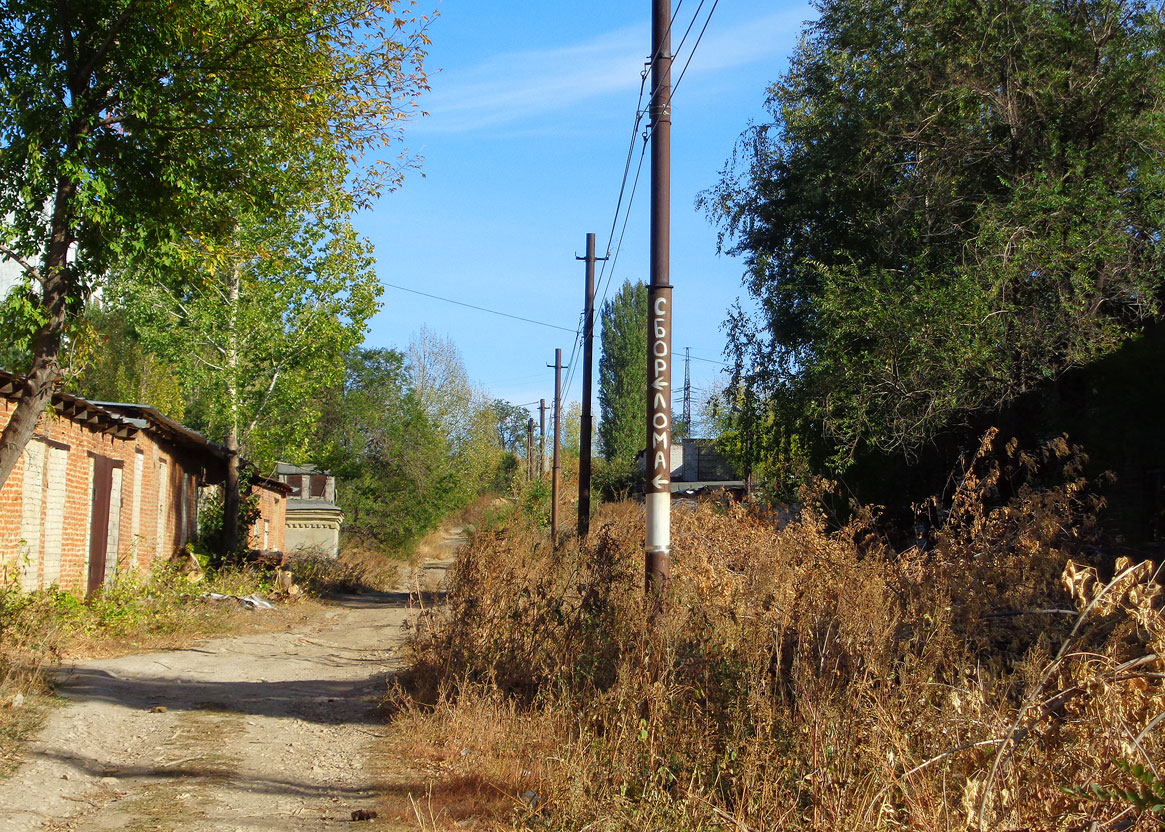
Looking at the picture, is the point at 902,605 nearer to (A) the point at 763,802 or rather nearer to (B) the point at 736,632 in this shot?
(B) the point at 736,632

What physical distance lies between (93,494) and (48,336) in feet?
24.5

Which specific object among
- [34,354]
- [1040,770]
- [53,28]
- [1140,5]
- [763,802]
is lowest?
[763,802]

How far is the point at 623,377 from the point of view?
64.6 meters

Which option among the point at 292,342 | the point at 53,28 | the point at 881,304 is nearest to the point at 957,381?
the point at 881,304

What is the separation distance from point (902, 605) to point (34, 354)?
7600 mm

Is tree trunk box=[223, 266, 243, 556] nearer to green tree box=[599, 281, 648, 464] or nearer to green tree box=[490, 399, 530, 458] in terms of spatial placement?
green tree box=[599, 281, 648, 464]

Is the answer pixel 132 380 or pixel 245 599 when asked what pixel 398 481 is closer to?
pixel 132 380

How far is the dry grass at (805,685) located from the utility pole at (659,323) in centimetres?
39

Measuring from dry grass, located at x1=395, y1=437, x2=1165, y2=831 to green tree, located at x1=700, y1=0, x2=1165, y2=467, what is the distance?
4749mm

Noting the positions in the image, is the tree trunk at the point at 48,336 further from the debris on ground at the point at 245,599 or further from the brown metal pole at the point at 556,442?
the brown metal pole at the point at 556,442

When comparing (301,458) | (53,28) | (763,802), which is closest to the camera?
(763,802)

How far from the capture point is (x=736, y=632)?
6551mm

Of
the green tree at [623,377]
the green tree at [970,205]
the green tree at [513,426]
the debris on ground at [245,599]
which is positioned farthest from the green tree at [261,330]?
the green tree at [513,426]

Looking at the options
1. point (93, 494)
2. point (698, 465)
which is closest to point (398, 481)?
point (698, 465)
